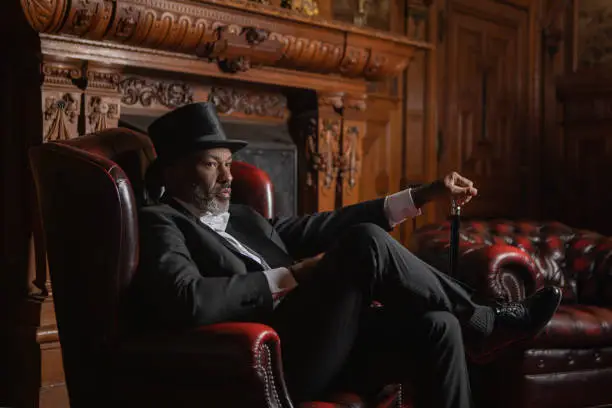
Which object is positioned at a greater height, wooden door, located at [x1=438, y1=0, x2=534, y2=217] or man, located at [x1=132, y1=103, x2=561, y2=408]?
wooden door, located at [x1=438, y1=0, x2=534, y2=217]

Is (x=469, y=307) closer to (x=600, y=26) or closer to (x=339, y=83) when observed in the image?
(x=339, y=83)

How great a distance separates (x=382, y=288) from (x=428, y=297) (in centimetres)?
13

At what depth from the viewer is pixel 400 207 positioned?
219 cm

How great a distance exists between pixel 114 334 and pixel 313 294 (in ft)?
1.53

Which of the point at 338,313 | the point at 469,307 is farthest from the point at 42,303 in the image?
the point at 469,307

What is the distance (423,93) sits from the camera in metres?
4.61

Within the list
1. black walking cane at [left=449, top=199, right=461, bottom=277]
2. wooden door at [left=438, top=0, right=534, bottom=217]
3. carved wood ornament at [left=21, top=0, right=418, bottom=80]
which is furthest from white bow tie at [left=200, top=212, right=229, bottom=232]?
wooden door at [left=438, top=0, right=534, bottom=217]

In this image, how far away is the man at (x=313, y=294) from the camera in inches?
65.6

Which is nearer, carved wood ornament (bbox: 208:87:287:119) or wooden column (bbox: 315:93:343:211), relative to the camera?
carved wood ornament (bbox: 208:87:287:119)

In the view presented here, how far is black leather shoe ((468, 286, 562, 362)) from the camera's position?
186 cm

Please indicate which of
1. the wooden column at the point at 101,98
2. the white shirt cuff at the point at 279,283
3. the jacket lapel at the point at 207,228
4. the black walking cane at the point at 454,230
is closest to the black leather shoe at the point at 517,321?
the black walking cane at the point at 454,230

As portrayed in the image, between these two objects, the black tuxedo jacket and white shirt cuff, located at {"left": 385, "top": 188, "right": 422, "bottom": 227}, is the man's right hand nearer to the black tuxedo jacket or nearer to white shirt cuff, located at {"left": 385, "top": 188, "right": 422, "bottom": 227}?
the black tuxedo jacket

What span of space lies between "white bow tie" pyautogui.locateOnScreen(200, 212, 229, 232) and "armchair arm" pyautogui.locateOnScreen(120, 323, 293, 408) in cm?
56

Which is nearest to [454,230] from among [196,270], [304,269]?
[304,269]
